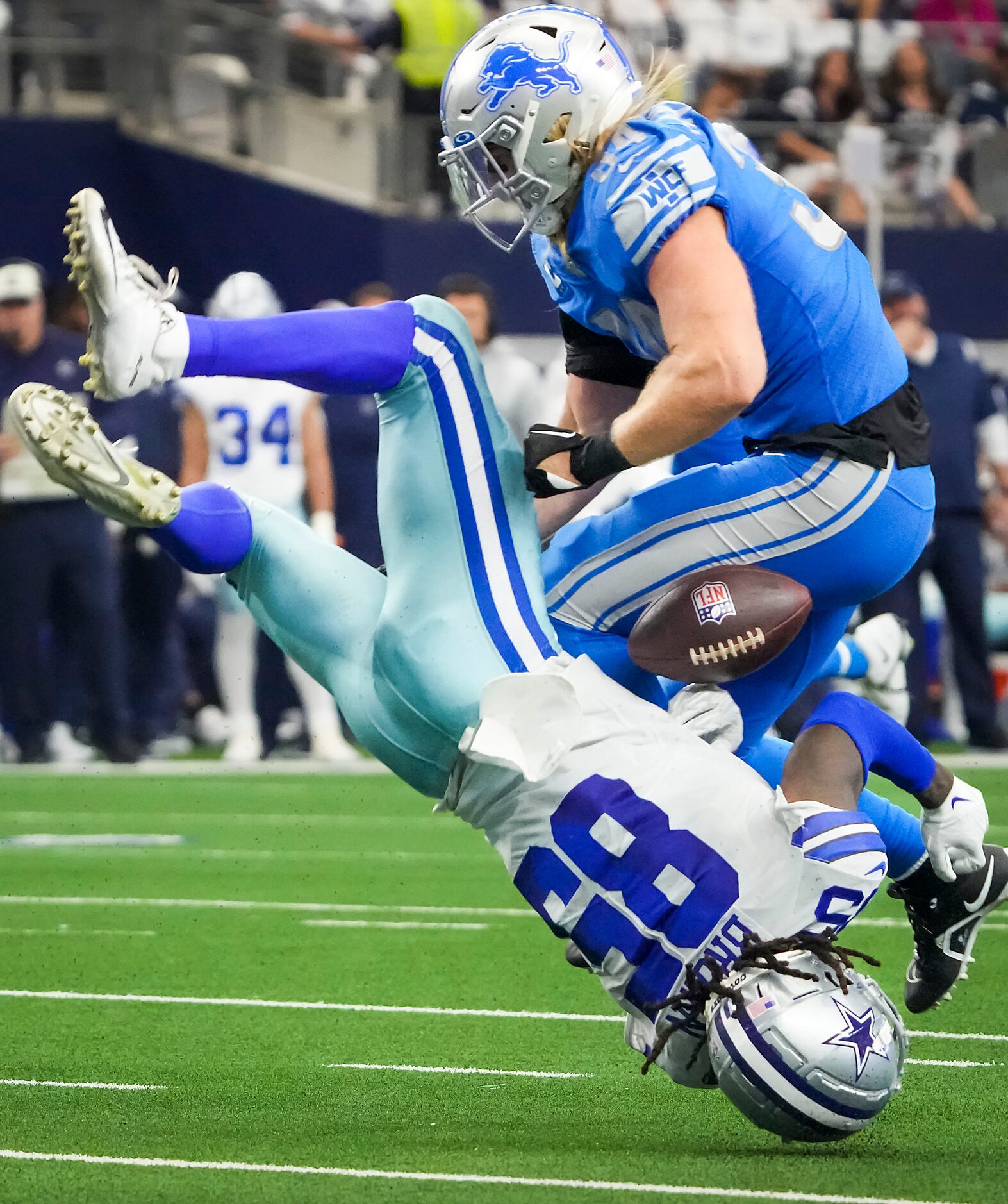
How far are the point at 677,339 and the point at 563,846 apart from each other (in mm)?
836

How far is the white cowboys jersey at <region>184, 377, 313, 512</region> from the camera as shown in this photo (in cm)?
942

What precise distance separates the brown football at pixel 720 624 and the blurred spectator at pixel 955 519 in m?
5.42

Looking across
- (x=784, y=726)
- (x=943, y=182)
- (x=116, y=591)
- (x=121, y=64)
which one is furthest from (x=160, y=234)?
(x=784, y=726)

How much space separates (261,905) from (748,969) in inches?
114

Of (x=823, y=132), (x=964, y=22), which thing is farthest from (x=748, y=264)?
(x=964, y=22)

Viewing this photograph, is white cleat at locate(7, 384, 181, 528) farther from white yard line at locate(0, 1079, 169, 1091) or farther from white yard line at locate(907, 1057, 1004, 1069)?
white yard line at locate(907, 1057, 1004, 1069)

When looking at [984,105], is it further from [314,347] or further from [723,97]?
[314,347]

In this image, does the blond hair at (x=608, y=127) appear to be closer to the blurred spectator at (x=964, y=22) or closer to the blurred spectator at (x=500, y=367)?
the blurred spectator at (x=500, y=367)

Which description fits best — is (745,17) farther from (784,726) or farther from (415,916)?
(415,916)

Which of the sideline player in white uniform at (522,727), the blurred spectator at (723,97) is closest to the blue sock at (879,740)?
the sideline player in white uniform at (522,727)

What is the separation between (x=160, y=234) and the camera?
42.4 feet

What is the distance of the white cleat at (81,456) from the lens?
3422 mm

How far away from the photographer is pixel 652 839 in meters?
3.51

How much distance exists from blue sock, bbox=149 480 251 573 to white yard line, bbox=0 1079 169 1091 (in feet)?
3.00
